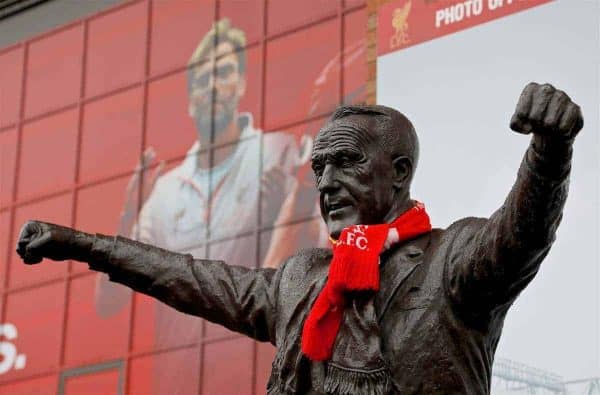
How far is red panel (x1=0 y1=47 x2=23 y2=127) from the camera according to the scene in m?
10.1

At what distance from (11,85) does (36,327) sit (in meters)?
1.83

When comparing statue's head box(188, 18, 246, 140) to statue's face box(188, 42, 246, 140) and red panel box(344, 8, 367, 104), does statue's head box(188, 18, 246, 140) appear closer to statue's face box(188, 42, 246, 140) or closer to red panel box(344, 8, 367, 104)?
statue's face box(188, 42, 246, 140)

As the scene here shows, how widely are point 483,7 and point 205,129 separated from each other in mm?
2262

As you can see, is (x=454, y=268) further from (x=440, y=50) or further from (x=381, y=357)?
(x=440, y=50)

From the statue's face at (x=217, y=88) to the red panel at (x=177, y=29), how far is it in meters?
0.17

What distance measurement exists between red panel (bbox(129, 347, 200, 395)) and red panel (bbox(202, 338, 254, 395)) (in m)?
0.07

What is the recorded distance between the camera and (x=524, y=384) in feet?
21.5

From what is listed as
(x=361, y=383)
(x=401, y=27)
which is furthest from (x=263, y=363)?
(x=361, y=383)

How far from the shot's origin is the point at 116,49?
31.9 ft

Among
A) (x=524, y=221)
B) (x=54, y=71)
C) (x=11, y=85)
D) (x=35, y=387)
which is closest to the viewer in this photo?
(x=524, y=221)

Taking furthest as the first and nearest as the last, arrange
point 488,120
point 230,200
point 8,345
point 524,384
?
point 8,345
point 230,200
point 488,120
point 524,384

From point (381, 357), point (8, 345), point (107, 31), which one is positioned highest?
point (107, 31)

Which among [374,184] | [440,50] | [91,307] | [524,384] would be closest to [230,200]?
[91,307]

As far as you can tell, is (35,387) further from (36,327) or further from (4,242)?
(4,242)
